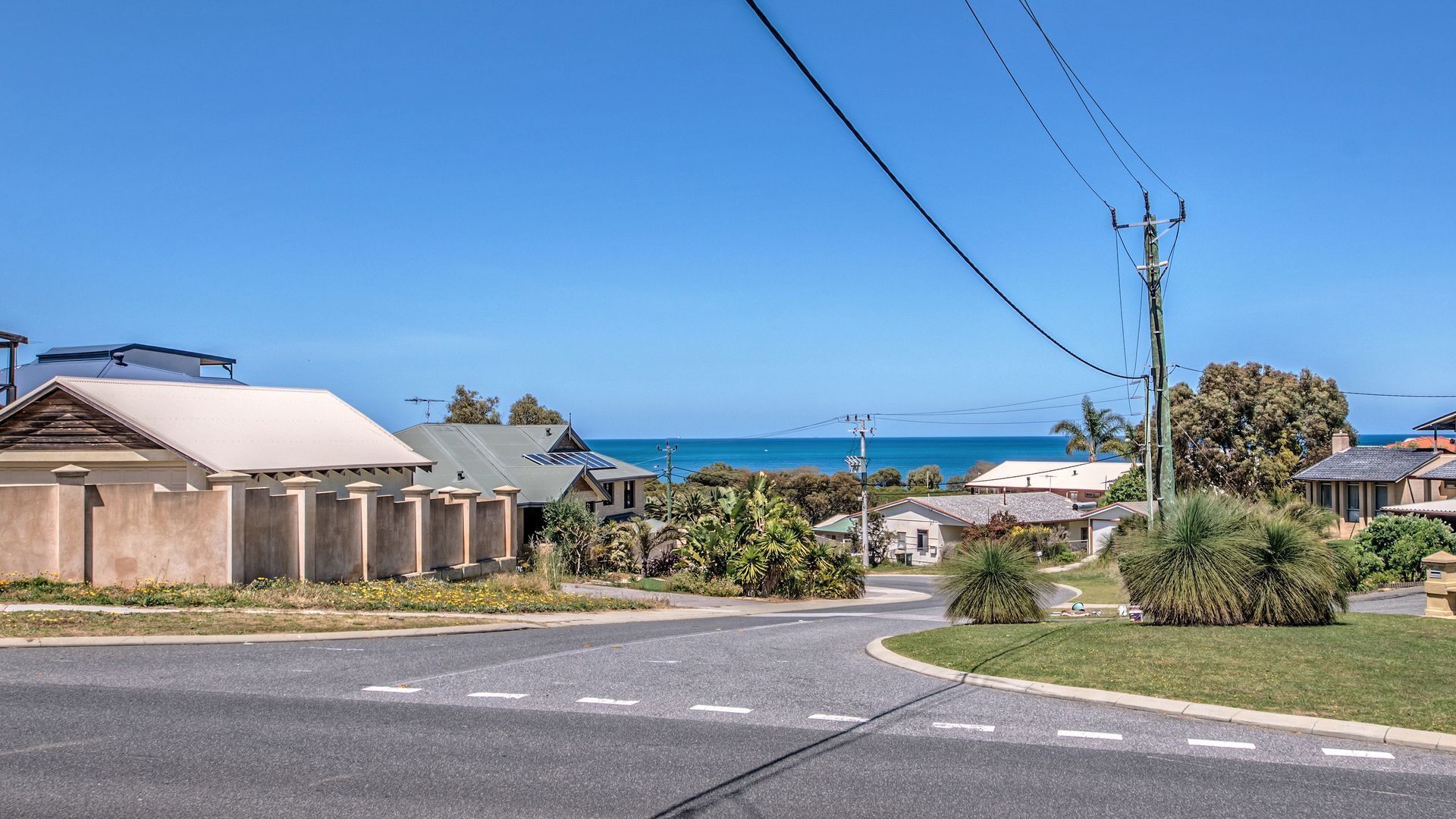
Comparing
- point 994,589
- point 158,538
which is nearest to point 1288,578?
point 994,589

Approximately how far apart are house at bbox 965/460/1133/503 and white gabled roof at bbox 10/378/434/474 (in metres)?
66.3

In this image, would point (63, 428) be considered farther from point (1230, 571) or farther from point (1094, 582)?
point (1094, 582)

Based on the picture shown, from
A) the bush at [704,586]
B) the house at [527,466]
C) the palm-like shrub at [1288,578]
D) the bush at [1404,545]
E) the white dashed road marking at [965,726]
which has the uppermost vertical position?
the house at [527,466]

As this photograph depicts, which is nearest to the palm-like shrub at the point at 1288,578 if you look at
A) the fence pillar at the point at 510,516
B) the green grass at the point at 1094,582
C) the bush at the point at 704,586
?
the green grass at the point at 1094,582

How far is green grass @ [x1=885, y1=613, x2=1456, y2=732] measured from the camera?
9.42 m

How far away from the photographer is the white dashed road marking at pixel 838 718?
9227 mm

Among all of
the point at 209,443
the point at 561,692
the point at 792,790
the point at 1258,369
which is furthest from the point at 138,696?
the point at 1258,369

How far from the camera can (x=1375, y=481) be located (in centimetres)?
4469

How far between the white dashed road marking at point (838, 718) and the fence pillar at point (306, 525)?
1314 centimetres

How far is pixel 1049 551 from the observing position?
2349 inches

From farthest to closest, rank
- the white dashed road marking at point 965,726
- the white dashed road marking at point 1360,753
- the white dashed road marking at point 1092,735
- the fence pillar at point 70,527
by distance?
the fence pillar at point 70,527
the white dashed road marking at point 965,726
the white dashed road marking at point 1092,735
the white dashed road marking at point 1360,753

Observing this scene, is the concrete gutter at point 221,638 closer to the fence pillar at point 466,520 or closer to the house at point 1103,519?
the fence pillar at point 466,520

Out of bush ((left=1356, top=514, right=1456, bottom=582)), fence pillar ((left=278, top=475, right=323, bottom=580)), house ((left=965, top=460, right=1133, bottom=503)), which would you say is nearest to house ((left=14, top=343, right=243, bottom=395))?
fence pillar ((left=278, top=475, right=323, bottom=580))

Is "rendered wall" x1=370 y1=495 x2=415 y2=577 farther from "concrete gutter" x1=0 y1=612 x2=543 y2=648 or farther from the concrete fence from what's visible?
"concrete gutter" x1=0 y1=612 x2=543 y2=648
